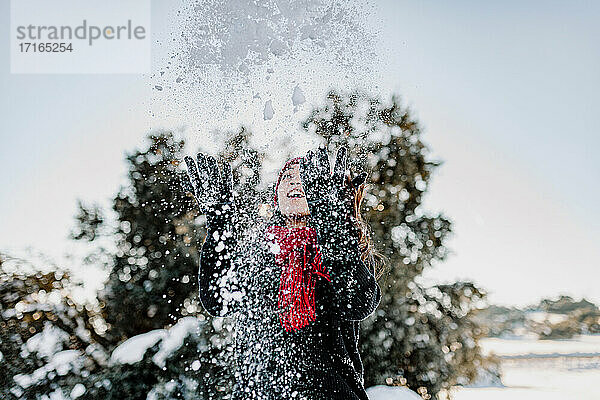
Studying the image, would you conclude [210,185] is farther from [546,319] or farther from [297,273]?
[546,319]

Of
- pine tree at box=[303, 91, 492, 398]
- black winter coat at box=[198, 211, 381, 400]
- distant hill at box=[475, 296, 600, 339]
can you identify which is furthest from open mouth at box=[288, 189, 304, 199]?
distant hill at box=[475, 296, 600, 339]

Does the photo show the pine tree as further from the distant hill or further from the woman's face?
the woman's face

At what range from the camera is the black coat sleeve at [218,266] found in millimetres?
978

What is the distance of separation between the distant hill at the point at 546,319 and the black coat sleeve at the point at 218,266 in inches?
54.6

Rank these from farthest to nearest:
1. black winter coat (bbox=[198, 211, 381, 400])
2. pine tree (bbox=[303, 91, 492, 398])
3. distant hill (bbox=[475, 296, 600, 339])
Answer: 1. distant hill (bbox=[475, 296, 600, 339])
2. pine tree (bbox=[303, 91, 492, 398])
3. black winter coat (bbox=[198, 211, 381, 400])

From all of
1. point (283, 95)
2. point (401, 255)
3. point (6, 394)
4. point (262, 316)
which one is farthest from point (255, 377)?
point (6, 394)

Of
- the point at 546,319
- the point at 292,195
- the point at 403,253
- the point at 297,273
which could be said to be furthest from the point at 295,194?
the point at 546,319

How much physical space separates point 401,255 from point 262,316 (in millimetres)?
1134

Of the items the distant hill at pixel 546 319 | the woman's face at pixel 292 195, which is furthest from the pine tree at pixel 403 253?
the woman's face at pixel 292 195

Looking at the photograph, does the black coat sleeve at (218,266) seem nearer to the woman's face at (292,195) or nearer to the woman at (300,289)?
the woman at (300,289)

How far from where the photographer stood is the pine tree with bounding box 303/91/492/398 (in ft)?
6.32

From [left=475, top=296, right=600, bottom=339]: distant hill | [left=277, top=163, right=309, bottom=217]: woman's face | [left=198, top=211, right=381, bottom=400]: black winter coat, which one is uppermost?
[left=277, top=163, right=309, bottom=217]: woman's face

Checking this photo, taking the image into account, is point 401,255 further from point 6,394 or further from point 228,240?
point 6,394

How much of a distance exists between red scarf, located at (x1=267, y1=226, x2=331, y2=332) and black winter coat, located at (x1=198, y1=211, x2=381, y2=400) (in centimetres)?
1
